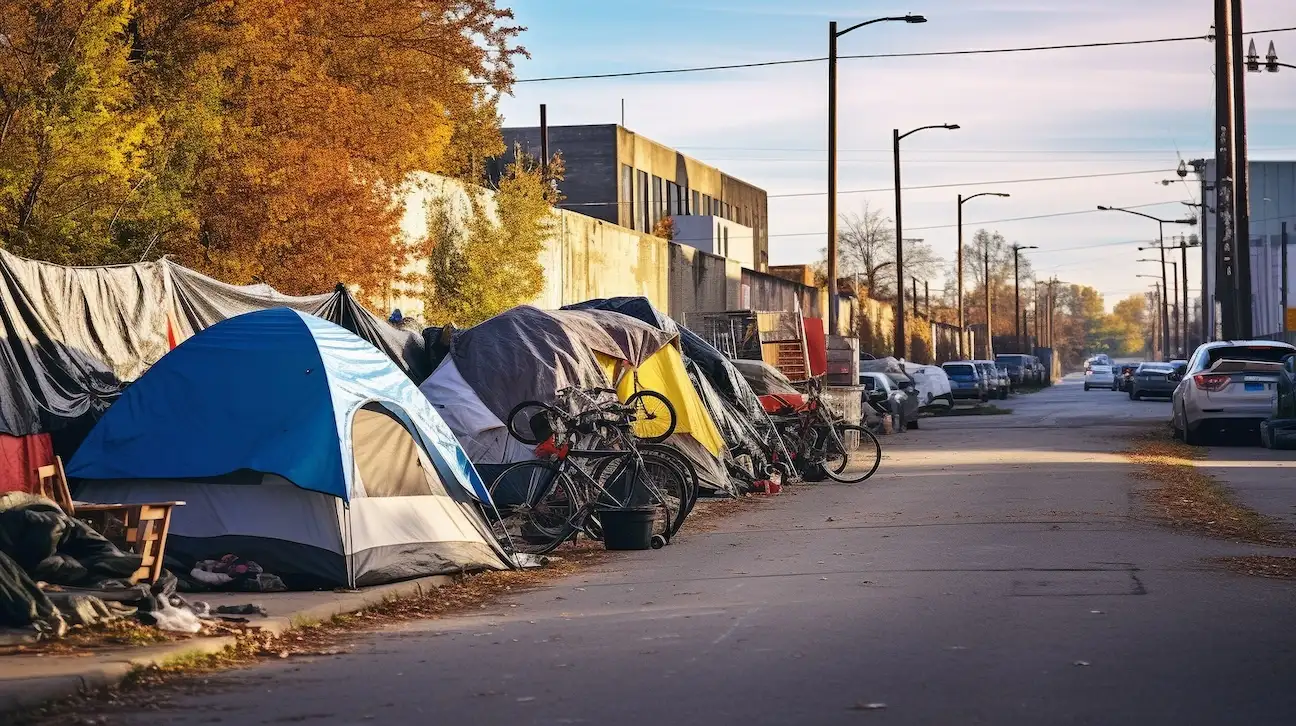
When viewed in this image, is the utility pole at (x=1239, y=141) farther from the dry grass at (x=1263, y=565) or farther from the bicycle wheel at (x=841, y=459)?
the dry grass at (x=1263, y=565)

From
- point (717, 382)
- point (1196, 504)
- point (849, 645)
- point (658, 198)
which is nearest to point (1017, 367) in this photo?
point (658, 198)

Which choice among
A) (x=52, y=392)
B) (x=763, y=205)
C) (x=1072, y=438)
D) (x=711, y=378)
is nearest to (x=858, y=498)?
(x=711, y=378)

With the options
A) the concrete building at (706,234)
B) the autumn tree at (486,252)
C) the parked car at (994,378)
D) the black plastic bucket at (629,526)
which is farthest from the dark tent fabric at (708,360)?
the concrete building at (706,234)

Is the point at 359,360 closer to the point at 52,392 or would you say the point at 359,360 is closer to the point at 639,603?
the point at 52,392

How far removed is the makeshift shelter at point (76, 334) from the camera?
13289mm

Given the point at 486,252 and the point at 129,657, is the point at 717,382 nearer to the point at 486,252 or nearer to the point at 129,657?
the point at 486,252

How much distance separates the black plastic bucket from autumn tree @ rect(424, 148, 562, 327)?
46.4 feet

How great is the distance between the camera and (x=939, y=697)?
767 centimetres

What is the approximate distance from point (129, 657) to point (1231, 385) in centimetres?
2379

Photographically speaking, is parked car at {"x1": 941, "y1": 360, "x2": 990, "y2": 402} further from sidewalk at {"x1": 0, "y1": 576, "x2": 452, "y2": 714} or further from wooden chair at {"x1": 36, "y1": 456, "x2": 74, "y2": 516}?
wooden chair at {"x1": 36, "y1": 456, "x2": 74, "y2": 516}

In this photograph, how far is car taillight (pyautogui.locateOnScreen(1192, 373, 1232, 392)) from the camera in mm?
28641

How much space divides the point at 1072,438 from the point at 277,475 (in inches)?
938

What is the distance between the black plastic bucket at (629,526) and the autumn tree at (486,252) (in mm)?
14138

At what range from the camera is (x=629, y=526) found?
15203 millimetres
